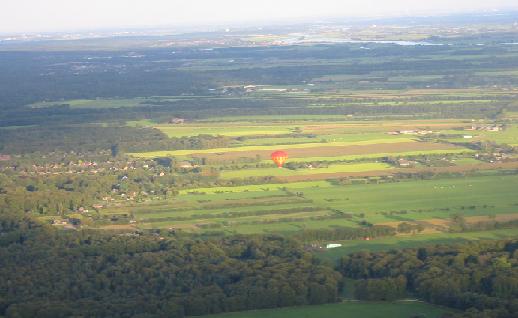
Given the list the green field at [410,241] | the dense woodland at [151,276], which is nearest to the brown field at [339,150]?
the green field at [410,241]

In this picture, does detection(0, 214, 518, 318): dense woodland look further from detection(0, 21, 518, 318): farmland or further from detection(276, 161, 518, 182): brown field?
detection(276, 161, 518, 182): brown field

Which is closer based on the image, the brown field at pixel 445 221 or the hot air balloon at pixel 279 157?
the brown field at pixel 445 221

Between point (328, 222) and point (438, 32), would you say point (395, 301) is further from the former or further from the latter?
point (438, 32)

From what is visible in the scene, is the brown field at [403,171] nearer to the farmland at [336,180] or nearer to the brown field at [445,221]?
the farmland at [336,180]

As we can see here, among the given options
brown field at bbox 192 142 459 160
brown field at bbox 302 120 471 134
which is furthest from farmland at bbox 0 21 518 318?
brown field at bbox 302 120 471 134

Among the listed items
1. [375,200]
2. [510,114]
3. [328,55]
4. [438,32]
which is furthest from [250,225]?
[438,32]
